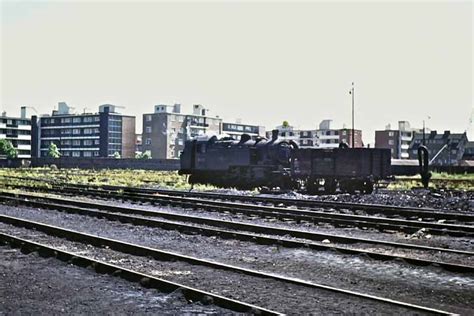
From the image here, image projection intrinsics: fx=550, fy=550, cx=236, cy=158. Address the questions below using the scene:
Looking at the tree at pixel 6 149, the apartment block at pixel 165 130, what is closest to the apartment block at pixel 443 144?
the apartment block at pixel 165 130

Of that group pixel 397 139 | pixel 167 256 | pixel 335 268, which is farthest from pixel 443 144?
pixel 167 256

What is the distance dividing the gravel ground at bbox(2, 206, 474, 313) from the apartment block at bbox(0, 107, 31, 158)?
14700 centimetres

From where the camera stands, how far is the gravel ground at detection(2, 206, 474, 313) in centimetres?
762

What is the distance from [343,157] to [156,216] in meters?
13.0

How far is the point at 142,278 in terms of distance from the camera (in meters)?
8.11

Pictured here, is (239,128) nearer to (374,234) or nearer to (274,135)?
(274,135)

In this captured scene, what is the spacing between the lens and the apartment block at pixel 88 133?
143 m

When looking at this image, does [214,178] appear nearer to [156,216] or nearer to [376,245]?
[156,216]

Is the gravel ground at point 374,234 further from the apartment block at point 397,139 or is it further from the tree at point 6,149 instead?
the apartment block at point 397,139

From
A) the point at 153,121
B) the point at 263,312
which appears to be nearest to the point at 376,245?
the point at 263,312

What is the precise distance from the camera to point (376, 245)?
11703 millimetres

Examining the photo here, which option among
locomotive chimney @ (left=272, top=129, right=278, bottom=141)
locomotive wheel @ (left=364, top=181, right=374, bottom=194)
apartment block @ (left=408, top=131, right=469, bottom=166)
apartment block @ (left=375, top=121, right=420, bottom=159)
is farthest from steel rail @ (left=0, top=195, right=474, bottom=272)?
apartment block @ (left=375, top=121, right=420, bottom=159)

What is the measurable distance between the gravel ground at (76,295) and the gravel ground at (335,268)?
8.02 feet

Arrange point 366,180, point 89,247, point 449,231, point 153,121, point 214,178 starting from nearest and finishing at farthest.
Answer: point 89,247
point 449,231
point 366,180
point 214,178
point 153,121
